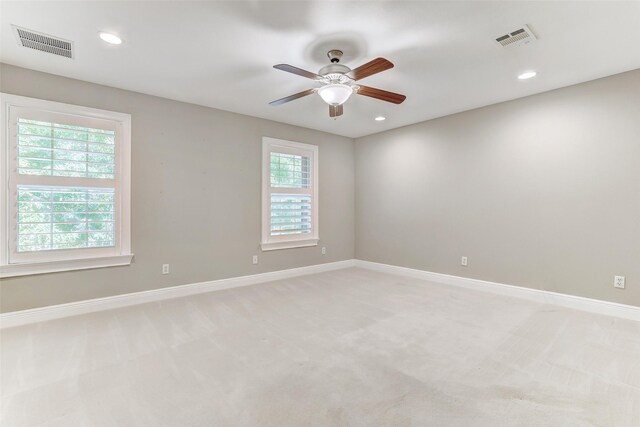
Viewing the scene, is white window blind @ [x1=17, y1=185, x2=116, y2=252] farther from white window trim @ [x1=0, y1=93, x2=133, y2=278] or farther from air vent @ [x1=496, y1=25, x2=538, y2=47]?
air vent @ [x1=496, y1=25, x2=538, y2=47]

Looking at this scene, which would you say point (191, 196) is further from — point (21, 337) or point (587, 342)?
point (587, 342)

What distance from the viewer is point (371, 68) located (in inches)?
88.9

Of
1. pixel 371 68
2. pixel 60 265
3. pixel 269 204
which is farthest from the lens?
pixel 269 204

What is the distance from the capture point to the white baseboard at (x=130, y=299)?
116 inches

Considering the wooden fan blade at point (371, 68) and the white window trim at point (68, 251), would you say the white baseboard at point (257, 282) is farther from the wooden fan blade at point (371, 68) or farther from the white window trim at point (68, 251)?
the wooden fan blade at point (371, 68)

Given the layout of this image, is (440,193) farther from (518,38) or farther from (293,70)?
(293,70)

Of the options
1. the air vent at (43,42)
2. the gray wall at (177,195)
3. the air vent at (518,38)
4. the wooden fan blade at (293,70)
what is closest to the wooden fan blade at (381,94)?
the wooden fan blade at (293,70)

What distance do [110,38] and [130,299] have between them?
110 inches

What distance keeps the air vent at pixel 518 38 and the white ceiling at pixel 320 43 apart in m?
0.06

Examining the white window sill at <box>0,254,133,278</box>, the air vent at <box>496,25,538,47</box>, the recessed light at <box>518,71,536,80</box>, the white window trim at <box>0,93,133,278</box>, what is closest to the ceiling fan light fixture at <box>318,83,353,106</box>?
the air vent at <box>496,25,538,47</box>

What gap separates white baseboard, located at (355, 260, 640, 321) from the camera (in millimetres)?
3109

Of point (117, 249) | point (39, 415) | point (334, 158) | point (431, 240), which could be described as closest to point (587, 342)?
point (431, 240)

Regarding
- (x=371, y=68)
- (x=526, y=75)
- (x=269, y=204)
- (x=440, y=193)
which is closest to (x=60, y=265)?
(x=269, y=204)

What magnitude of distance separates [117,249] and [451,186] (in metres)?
4.69
